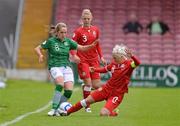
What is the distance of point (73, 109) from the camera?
14008 millimetres

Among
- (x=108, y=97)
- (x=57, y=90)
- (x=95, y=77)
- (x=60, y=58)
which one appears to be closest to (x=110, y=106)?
(x=108, y=97)

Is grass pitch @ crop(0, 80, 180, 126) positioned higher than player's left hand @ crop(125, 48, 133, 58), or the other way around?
player's left hand @ crop(125, 48, 133, 58)

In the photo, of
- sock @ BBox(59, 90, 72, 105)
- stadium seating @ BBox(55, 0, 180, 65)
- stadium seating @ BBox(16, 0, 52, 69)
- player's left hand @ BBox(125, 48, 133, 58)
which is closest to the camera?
player's left hand @ BBox(125, 48, 133, 58)

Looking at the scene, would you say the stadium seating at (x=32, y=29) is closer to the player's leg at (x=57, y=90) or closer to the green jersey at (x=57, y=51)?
the green jersey at (x=57, y=51)

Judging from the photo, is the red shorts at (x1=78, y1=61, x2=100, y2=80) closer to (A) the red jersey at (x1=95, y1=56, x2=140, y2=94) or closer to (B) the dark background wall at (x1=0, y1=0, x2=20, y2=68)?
(A) the red jersey at (x1=95, y1=56, x2=140, y2=94)

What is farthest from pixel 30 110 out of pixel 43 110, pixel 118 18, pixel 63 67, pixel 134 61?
pixel 118 18

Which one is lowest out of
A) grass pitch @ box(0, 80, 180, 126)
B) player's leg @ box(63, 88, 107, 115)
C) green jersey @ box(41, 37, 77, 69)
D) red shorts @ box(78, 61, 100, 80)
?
grass pitch @ box(0, 80, 180, 126)

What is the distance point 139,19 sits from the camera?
112 ft

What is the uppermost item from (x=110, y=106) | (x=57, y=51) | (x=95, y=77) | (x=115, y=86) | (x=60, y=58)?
(x=57, y=51)

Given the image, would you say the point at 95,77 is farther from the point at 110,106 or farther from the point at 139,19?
the point at 139,19

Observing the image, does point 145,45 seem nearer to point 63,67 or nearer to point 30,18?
point 30,18

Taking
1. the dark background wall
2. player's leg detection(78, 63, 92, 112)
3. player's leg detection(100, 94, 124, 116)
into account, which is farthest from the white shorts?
the dark background wall

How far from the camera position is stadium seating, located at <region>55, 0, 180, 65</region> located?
3272 centimetres

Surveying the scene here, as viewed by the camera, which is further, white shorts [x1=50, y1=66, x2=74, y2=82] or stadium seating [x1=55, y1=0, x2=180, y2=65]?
stadium seating [x1=55, y1=0, x2=180, y2=65]
